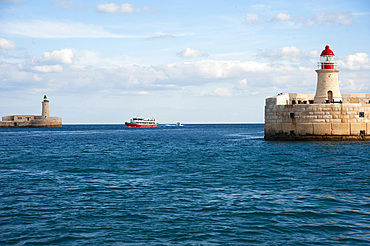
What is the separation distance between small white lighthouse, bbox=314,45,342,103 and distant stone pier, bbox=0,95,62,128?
405 feet

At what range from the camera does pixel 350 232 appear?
36.2 ft

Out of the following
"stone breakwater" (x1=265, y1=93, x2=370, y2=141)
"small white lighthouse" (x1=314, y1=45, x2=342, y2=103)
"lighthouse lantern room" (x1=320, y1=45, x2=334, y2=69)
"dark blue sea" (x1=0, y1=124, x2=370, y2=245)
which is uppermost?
→ "lighthouse lantern room" (x1=320, y1=45, x2=334, y2=69)

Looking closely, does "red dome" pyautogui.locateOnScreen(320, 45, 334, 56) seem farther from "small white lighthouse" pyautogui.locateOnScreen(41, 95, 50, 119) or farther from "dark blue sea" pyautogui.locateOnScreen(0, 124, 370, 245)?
"small white lighthouse" pyautogui.locateOnScreen(41, 95, 50, 119)

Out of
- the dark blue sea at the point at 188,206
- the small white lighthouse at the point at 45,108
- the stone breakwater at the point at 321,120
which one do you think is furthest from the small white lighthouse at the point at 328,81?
the small white lighthouse at the point at 45,108

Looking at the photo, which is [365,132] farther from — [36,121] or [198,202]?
[36,121]

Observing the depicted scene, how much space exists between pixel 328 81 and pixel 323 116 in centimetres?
777

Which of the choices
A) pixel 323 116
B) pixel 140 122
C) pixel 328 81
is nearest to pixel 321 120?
pixel 323 116

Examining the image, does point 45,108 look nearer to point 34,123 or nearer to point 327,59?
point 34,123

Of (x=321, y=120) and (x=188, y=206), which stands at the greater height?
(x=321, y=120)

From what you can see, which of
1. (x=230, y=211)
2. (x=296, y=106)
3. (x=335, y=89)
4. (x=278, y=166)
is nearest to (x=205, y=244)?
(x=230, y=211)

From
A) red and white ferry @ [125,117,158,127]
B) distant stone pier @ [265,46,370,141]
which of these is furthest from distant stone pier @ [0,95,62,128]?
distant stone pier @ [265,46,370,141]

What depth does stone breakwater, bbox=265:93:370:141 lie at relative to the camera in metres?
39.8

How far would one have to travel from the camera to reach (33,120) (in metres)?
153

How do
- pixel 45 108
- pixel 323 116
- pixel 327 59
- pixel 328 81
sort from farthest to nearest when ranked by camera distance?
pixel 45 108 < pixel 327 59 < pixel 328 81 < pixel 323 116
